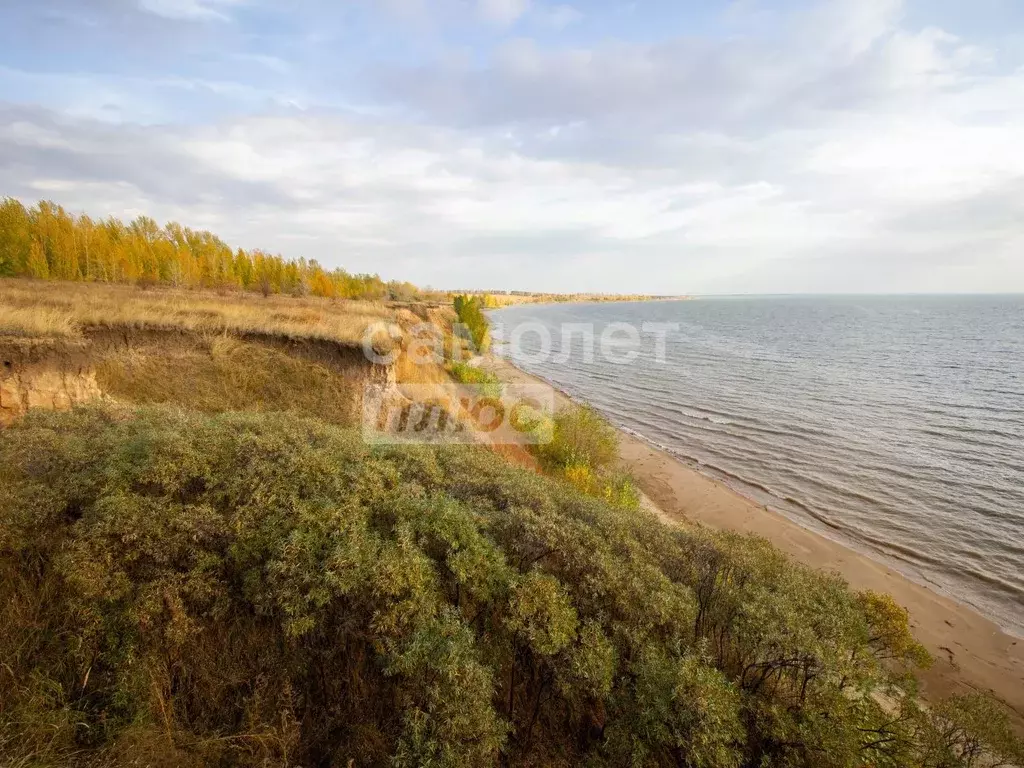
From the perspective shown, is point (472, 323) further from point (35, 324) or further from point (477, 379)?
point (35, 324)

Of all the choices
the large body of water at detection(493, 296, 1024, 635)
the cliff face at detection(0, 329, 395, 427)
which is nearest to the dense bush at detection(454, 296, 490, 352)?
the large body of water at detection(493, 296, 1024, 635)

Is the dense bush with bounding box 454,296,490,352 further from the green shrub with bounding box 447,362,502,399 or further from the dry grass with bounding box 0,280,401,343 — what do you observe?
the dry grass with bounding box 0,280,401,343

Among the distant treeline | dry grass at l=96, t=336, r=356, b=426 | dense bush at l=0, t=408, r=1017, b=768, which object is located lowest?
dense bush at l=0, t=408, r=1017, b=768

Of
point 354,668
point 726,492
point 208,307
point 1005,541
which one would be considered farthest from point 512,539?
point 1005,541

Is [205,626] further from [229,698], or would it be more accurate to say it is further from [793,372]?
[793,372]
